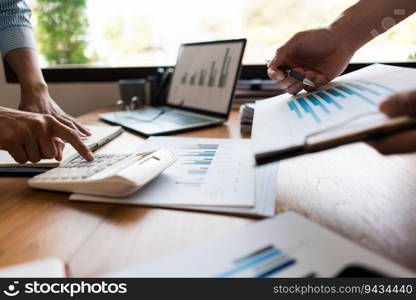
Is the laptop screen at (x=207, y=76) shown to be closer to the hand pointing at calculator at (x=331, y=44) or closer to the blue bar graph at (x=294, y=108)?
the hand pointing at calculator at (x=331, y=44)

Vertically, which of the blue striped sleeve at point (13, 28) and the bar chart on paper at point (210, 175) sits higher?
the blue striped sleeve at point (13, 28)

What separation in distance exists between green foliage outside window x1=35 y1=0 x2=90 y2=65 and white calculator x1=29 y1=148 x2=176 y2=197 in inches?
53.3

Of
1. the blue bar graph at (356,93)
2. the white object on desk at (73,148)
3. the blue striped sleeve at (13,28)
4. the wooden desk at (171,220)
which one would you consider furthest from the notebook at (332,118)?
the blue striped sleeve at (13,28)

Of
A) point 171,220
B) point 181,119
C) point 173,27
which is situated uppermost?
point 173,27

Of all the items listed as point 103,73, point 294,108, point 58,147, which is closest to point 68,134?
point 58,147

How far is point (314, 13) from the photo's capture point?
1599 mm

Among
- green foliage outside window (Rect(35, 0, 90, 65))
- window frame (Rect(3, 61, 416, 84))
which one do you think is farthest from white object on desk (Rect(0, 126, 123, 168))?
green foliage outside window (Rect(35, 0, 90, 65))

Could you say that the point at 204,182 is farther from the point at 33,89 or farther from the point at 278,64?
the point at 33,89

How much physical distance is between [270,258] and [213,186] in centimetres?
23

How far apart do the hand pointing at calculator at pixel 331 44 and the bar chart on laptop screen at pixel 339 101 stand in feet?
0.47

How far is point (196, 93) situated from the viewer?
51.2 inches

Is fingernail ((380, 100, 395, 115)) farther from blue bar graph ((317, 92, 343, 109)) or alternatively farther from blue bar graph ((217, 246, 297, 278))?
blue bar graph ((217, 246, 297, 278))

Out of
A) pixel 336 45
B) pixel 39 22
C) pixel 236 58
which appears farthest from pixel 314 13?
pixel 39 22

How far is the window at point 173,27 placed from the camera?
1.61 metres
